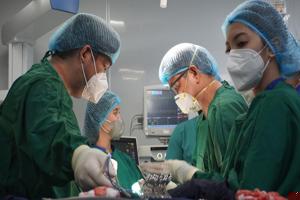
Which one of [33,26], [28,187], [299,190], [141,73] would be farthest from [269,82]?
[141,73]

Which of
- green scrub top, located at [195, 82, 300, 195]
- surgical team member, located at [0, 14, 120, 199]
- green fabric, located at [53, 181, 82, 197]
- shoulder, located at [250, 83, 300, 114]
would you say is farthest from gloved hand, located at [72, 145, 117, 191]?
shoulder, located at [250, 83, 300, 114]

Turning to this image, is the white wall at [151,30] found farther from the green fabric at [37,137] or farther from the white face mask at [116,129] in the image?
the green fabric at [37,137]

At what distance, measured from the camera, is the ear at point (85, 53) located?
6.06 feet

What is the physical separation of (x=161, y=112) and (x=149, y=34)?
29.4 inches

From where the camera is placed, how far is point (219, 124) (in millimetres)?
1958

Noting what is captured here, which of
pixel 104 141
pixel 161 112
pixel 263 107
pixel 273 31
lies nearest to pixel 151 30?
pixel 161 112

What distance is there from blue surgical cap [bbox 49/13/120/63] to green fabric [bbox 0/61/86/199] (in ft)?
1.01

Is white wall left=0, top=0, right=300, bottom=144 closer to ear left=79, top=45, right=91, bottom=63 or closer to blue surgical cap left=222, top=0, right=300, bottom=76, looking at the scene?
ear left=79, top=45, right=91, bottom=63

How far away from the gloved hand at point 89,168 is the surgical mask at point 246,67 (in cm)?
71

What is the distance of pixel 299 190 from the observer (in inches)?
49.5

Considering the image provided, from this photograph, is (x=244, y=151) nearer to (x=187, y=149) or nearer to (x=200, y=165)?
(x=200, y=165)

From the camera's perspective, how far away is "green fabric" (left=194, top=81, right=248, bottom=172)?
6.37 feet

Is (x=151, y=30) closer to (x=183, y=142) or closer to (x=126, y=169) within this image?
(x=183, y=142)

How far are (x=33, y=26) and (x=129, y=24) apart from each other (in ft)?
3.32
